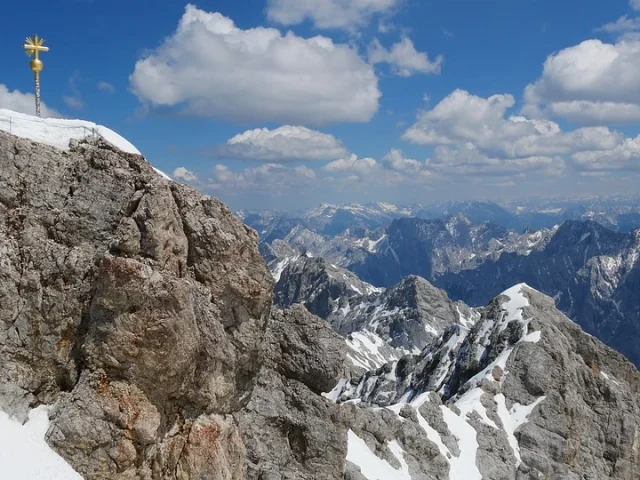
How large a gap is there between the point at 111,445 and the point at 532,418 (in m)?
57.2

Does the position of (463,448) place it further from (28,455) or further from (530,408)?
(28,455)

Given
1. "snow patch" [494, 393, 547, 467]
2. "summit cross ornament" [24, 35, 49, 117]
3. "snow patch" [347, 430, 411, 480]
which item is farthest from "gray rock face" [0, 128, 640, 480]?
"snow patch" [494, 393, 547, 467]

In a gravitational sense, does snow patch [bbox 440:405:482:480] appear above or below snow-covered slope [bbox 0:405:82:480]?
below

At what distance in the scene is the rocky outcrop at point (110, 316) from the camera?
21.1 metres

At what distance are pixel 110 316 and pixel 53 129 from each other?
10.8 m

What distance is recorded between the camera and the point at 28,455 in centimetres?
1948

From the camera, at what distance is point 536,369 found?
6812cm

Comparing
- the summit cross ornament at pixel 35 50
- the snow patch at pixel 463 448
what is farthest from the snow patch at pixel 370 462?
the summit cross ornament at pixel 35 50

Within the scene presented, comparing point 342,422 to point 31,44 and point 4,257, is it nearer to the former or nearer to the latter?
point 4,257

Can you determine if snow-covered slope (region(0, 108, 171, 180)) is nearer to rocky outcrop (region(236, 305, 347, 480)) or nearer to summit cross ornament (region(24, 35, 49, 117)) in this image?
summit cross ornament (region(24, 35, 49, 117))

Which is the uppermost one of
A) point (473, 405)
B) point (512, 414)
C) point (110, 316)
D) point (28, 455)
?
point (110, 316)

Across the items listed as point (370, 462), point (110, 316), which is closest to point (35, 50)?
point (110, 316)

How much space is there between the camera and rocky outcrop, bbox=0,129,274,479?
21062 mm

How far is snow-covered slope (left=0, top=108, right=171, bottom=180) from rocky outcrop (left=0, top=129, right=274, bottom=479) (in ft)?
3.60
